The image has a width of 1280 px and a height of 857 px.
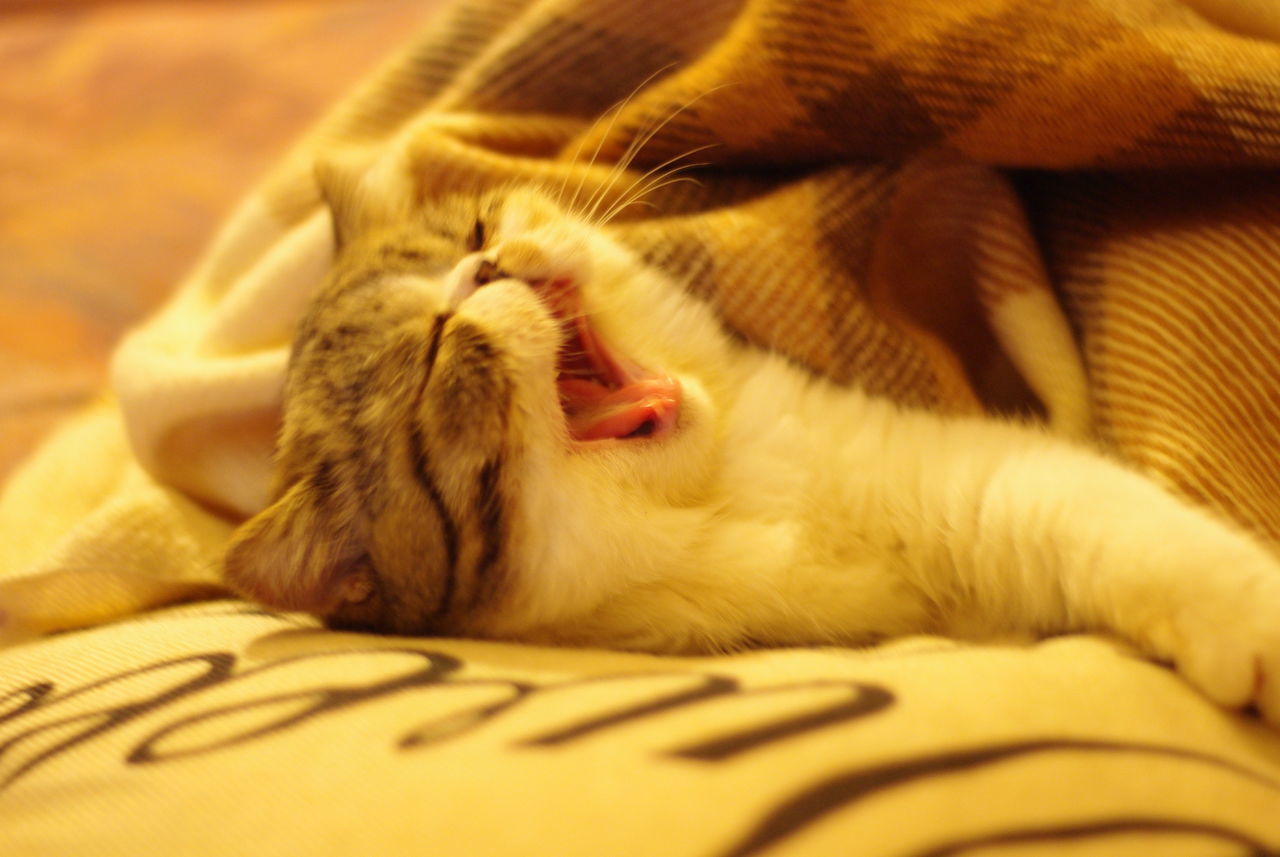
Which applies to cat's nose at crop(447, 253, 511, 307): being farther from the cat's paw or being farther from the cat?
the cat's paw

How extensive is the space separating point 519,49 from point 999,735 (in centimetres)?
109

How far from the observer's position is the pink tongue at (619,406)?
987 millimetres

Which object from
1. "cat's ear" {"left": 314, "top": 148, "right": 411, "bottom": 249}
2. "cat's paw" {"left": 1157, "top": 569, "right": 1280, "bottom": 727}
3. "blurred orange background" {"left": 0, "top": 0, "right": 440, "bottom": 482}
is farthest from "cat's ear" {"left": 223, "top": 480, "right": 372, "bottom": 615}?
"blurred orange background" {"left": 0, "top": 0, "right": 440, "bottom": 482}

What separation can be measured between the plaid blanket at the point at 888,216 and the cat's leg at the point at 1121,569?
0.12 metres

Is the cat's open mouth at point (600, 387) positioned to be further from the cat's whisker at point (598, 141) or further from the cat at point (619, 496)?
the cat's whisker at point (598, 141)

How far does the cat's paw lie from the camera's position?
25.8 inches

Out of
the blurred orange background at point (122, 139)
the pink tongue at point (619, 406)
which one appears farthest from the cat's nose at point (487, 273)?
the blurred orange background at point (122, 139)

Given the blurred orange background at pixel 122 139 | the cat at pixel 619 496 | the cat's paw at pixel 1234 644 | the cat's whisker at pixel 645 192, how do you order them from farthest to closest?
1. the blurred orange background at pixel 122 139
2. the cat's whisker at pixel 645 192
3. the cat at pixel 619 496
4. the cat's paw at pixel 1234 644

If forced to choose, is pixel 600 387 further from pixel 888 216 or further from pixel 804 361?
pixel 888 216

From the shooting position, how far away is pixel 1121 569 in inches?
30.5

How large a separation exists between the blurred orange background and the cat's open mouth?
44.5 inches

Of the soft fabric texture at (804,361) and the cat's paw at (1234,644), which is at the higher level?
the soft fabric texture at (804,361)

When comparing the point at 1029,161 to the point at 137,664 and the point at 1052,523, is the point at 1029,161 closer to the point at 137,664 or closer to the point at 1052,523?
the point at 1052,523

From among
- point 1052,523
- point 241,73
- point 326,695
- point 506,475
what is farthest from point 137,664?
point 241,73
